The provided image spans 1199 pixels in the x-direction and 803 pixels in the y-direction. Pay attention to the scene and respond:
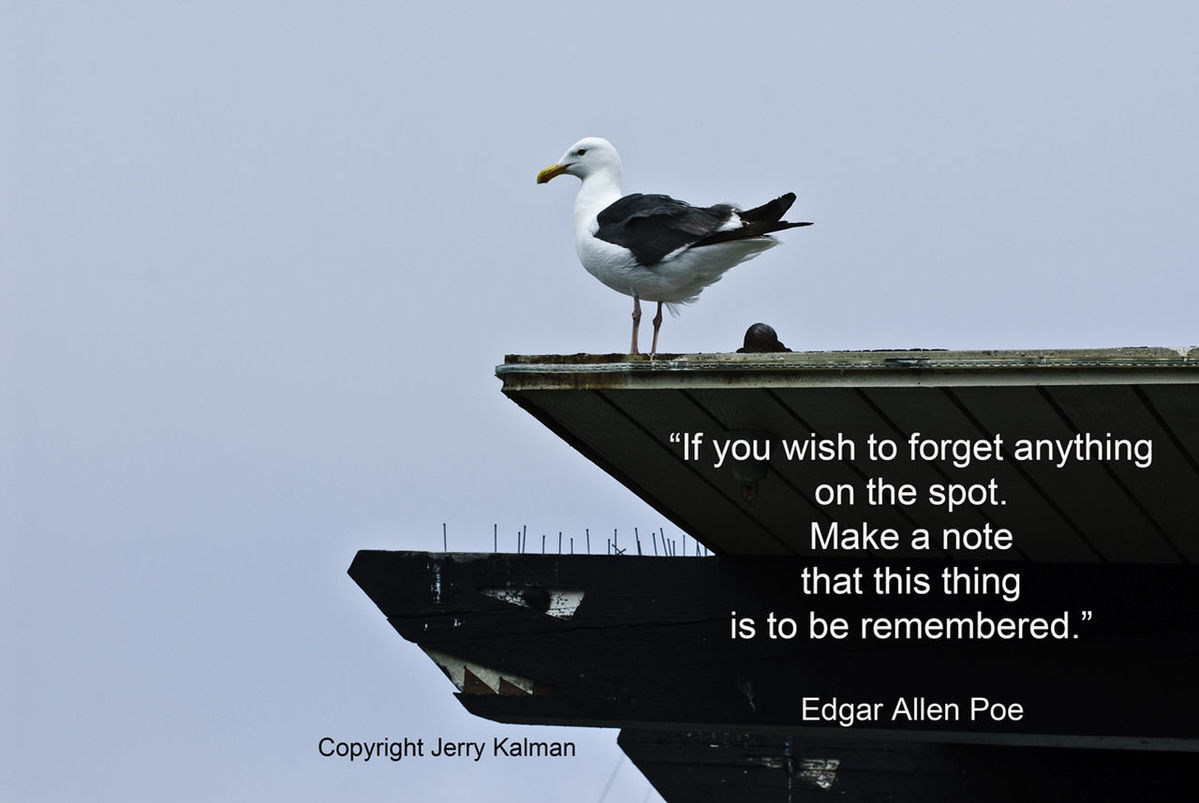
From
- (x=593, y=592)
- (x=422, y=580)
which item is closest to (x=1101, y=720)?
(x=593, y=592)

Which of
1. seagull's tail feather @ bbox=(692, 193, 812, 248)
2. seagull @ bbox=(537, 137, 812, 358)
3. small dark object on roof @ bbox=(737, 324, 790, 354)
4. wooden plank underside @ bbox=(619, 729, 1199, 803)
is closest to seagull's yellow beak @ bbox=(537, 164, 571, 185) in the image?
seagull @ bbox=(537, 137, 812, 358)

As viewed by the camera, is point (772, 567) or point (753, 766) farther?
point (753, 766)

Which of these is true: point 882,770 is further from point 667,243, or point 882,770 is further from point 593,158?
point 593,158

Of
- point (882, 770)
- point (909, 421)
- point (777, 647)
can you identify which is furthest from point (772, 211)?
point (882, 770)

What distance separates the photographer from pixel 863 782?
5.71m

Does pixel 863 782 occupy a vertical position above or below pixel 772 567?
below

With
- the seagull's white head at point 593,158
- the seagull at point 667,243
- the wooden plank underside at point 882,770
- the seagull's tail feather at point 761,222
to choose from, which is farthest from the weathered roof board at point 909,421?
the seagull's white head at point 593,158

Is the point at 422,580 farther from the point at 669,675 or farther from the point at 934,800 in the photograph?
the point at 934,800

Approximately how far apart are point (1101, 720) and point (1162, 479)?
37.7 inches

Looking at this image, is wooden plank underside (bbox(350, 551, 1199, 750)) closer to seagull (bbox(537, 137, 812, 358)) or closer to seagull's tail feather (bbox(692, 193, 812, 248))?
seagull (bbox(537, 137, 812, 358))

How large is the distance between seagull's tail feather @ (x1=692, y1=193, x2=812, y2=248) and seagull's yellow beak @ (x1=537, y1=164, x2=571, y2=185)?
1100 millimetres

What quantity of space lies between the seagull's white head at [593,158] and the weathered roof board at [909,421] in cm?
128

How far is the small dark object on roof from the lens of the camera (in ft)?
15.2

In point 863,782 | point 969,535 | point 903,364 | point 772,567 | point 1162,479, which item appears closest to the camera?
point 903,364
